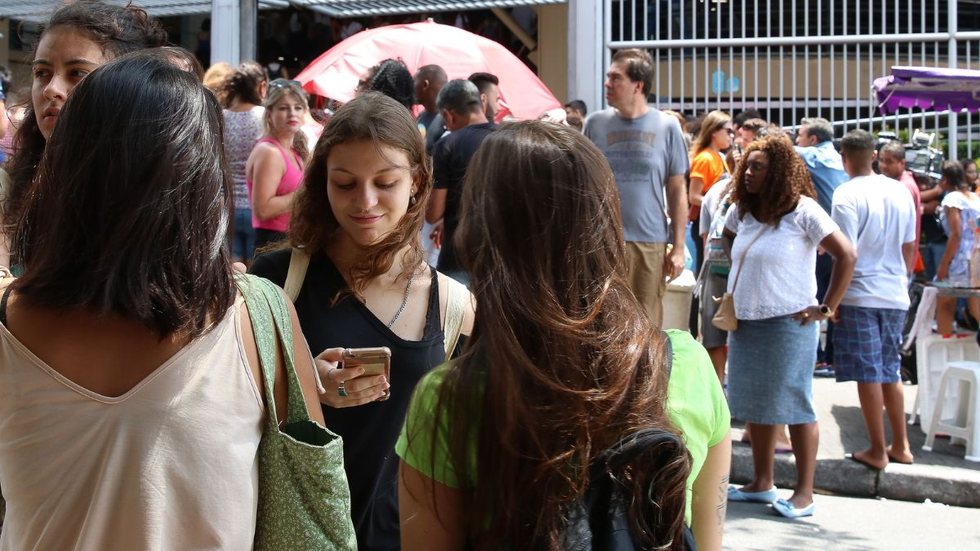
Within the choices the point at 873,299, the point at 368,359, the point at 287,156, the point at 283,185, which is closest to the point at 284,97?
the point at 287,156

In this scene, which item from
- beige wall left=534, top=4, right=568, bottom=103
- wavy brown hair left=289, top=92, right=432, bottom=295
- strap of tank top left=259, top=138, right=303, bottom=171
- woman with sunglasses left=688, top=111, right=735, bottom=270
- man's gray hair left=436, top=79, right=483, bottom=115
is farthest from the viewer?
beige wall left=534, top=4, right=568, bottom=103

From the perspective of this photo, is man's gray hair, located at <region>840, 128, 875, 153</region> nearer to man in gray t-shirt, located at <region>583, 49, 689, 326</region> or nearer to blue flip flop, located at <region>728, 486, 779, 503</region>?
man in gray t-shirt, located at <region>583, 49, 689, 326</region>

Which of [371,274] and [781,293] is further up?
[371,274]

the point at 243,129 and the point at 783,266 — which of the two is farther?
the point at 243,129

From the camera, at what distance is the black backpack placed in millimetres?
1812

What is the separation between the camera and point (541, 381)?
187 cm

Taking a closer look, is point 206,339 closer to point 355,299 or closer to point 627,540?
point 627,540

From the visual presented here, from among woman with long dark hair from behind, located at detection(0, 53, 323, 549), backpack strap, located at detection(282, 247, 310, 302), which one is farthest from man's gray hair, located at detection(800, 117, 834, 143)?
woman with long dark hair from behind, located at detection(0, 53, 323, 549)

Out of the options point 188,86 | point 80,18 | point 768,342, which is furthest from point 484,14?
point 188,86

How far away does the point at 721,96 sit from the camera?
11492mm

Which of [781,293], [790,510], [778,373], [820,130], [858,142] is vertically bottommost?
[790,510]

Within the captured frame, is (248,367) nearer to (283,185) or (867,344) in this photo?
(283,185)

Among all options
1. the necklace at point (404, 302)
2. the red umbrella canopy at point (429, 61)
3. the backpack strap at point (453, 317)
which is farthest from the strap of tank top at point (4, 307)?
the red umbrella canopy at point (429, 61)

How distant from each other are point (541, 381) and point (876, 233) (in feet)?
19.4
